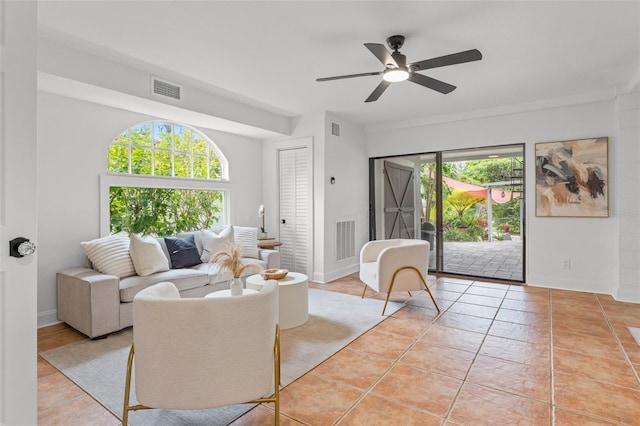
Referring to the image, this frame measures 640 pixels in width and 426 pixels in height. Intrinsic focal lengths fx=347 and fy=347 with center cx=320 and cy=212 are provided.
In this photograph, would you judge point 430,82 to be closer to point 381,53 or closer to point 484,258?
point 381,53

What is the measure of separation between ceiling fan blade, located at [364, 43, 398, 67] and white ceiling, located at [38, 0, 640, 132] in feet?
0.84

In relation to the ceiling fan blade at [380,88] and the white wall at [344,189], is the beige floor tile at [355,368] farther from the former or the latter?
the white wall at [344,189]

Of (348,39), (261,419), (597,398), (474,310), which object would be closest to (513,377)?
(597,398)

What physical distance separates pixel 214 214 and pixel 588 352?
4.66 metres

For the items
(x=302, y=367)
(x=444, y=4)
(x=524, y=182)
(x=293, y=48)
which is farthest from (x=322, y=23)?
(x=524, y=182)

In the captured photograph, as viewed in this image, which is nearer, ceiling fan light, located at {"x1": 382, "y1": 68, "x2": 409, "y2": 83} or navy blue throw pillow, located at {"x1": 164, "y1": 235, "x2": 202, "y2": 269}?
ceiling fan light, located at {"x1": 382, "y1": 68, "x2": 409, "y2": 83}

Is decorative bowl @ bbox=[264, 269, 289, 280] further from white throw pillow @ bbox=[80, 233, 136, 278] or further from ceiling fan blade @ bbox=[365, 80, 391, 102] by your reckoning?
ceiling fan blade @ bbox=[365, 80, 391, 102]

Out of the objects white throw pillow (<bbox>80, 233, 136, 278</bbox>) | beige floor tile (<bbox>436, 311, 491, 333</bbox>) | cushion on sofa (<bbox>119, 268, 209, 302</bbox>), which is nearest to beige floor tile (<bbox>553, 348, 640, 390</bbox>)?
beige floor tile (<bbox>436, 311, 491, 333</bbox>)

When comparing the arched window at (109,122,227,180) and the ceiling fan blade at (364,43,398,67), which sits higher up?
the ceiling fan blade at (364,43,398,67)

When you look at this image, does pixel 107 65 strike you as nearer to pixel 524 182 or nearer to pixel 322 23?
pixel 322 23

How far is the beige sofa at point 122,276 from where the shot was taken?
119 inches

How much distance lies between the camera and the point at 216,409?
204cm

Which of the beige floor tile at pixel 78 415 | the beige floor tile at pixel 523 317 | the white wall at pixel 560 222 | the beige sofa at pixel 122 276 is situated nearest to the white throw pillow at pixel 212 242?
the beige sofa at pixel 122 276

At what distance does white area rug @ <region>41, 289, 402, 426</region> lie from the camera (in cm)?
198
